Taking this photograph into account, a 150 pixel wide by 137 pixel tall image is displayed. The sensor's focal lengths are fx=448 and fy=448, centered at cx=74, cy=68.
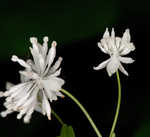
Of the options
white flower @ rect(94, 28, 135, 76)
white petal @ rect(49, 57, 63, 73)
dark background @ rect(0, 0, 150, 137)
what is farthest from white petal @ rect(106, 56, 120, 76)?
dark background @ rect(0, 0, 150, 137)

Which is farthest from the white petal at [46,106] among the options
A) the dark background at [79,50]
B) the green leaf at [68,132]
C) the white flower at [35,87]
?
the dark background at [79,50]

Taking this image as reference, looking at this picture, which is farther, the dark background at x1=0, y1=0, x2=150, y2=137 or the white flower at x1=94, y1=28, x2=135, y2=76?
the dark background at x1=0, y1=0, x2=150, y2=137

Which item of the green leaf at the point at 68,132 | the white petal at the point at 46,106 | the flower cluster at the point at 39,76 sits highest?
the flower cluster at the point at 39,76

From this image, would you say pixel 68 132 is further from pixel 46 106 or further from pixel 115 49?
pixel 115 49

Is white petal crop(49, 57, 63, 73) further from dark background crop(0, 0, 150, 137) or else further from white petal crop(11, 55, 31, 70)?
dark background crop(0, 0, 150, 137)

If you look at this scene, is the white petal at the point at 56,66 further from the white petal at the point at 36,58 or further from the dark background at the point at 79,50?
the dark background at the point at 79,50

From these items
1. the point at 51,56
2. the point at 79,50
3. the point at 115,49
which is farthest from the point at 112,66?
the point at 79,50
